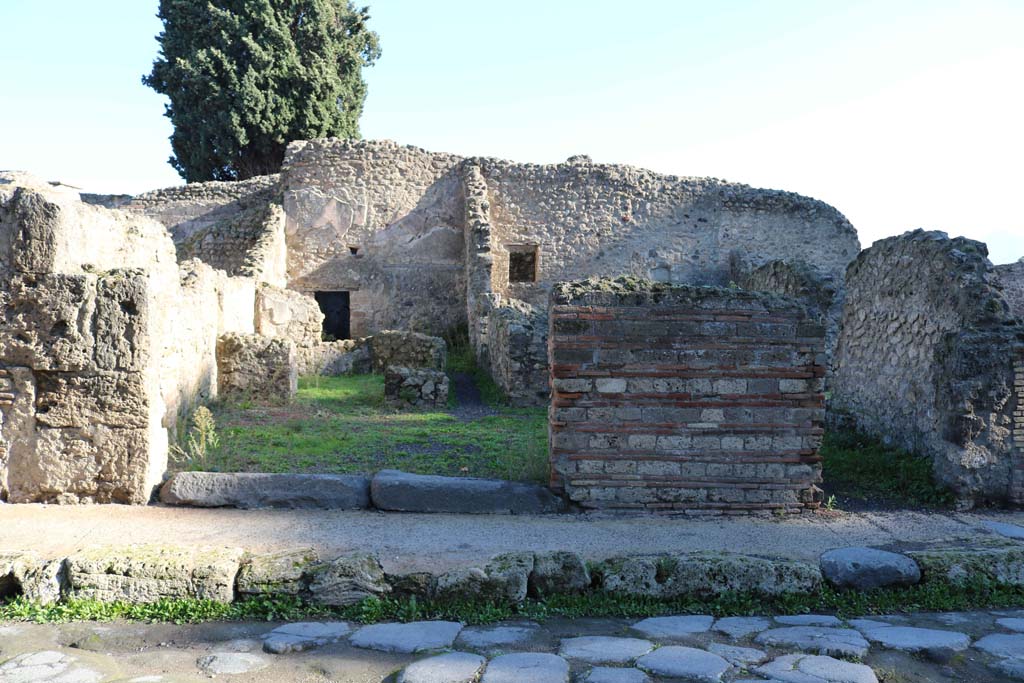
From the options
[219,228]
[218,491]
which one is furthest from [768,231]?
[218,491]

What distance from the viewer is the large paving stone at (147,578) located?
382 centimetres

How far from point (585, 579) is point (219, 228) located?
1475 cm

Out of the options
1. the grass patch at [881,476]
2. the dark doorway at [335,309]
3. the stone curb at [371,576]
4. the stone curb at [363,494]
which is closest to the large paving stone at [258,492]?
the stone curb at [363,494]

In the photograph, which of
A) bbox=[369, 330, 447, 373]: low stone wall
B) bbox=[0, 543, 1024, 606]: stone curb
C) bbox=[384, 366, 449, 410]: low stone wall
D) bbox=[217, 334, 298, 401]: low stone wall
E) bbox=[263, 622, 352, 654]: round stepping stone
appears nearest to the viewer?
bbox=[263, 622, 352, 654]: round stepping stone

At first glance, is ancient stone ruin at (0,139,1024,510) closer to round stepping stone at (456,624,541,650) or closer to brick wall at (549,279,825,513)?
brick wall at (549,279,825,513)

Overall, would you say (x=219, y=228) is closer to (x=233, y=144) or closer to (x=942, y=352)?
(x=233, y=144)

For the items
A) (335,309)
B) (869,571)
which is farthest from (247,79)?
(869,571)

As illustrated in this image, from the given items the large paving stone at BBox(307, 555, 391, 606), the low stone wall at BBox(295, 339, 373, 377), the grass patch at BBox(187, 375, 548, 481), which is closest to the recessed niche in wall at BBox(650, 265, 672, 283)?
the low stone wall at BBox(295, 339, 373, 377)

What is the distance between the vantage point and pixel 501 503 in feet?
16.9

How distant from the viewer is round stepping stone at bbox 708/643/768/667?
10.7 ft

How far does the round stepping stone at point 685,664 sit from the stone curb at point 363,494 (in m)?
1.87

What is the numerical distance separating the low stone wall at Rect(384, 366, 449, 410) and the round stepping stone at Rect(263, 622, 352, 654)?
5825 millimetres

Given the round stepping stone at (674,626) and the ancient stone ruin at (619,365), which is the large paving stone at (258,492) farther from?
the round stepping stone at (674,626)

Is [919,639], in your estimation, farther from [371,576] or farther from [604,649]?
[371,576]
